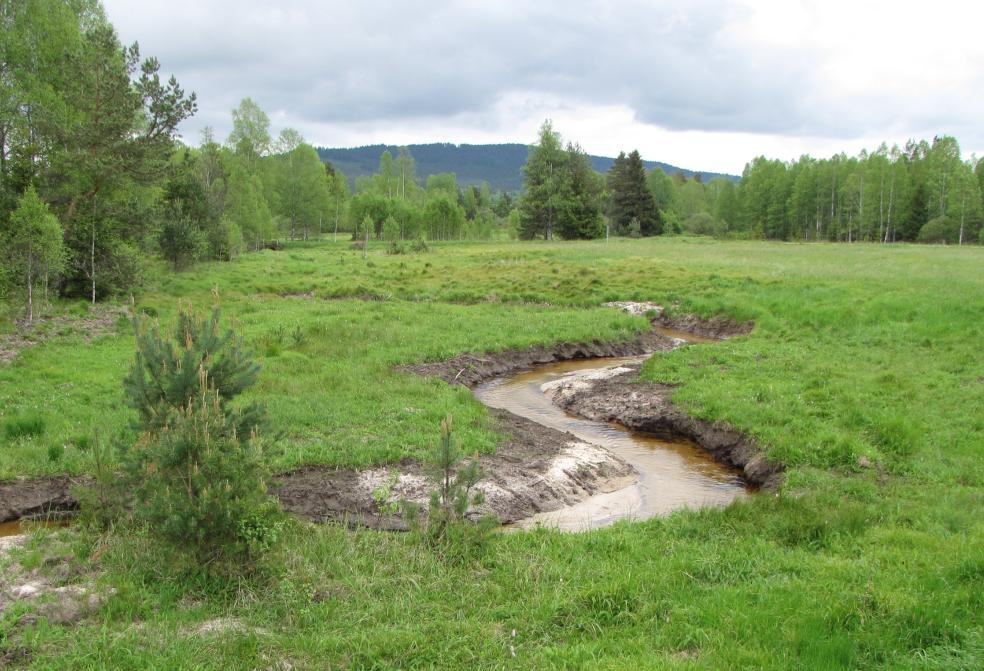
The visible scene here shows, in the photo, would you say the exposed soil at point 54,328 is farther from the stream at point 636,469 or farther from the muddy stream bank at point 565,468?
the stream at point 636,469

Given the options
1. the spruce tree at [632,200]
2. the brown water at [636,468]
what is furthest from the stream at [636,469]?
the spruce tree at [632,200]

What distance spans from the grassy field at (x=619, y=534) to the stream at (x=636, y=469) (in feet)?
4.40

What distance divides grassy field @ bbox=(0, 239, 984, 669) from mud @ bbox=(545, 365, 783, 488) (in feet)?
1.60

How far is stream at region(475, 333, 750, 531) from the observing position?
12.3 metres

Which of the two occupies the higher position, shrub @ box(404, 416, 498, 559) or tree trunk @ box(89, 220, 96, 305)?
tree trunk @ box(89, 220, 96, 305)

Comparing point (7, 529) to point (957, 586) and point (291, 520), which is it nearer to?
point (291, 520)

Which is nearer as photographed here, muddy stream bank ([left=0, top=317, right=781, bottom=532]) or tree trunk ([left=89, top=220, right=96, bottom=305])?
muddy stream bank ([left=0, top=317, right=781, bottom=532])

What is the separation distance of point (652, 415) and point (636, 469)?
3292 mm

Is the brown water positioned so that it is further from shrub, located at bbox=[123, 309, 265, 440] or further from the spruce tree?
the spruce tree

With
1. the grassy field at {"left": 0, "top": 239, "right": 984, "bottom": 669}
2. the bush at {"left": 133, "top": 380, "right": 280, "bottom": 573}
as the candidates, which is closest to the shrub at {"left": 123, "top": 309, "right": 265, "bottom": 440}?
the bush at {"left": 133, "top": 380, "right": 280, "bottom": 573}

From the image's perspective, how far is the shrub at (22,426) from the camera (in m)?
14.0

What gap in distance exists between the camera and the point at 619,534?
10.3 meters

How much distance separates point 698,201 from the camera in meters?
138

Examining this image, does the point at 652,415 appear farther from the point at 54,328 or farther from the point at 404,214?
the point at 404,214
